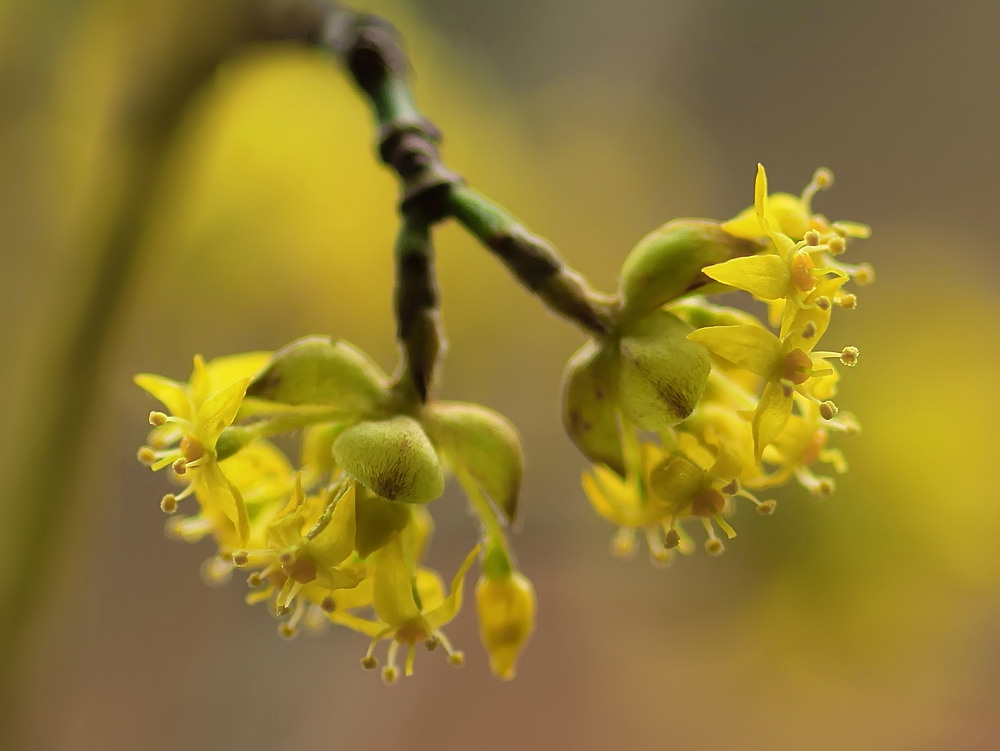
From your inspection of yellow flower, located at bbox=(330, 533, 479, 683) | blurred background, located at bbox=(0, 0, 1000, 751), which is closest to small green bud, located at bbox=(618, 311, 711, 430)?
yellow flower, located at bbox=(330, 533, 479, 683)

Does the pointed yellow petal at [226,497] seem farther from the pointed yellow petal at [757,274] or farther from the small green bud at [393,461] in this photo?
the pointed yellow petal at [757,274]

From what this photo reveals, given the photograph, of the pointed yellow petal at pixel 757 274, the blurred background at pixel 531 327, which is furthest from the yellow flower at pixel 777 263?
the blurred background at pixel 531 327

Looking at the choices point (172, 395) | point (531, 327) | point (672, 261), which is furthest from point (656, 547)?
point (531, 327)

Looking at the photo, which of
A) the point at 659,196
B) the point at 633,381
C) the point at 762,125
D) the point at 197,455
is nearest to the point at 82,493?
the point at 197,455

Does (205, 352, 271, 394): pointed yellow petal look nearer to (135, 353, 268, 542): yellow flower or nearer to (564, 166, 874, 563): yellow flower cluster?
(135, 353, 268, 542): yellow flower

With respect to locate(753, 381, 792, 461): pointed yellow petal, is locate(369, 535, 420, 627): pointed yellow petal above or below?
below

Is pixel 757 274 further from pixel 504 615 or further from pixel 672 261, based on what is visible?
pixel 504 615
